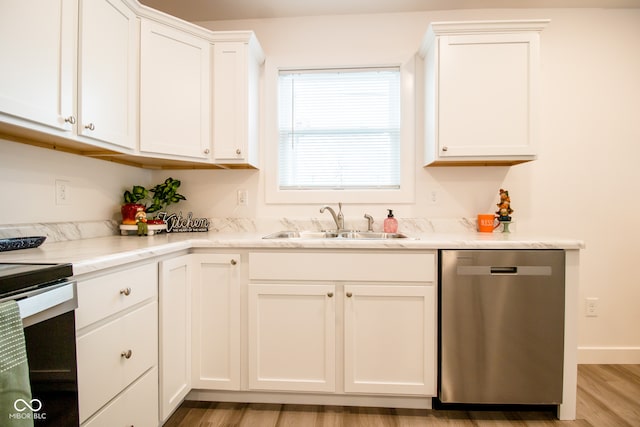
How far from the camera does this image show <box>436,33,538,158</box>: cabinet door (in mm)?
1908

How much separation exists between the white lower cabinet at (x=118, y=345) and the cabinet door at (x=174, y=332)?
4cm

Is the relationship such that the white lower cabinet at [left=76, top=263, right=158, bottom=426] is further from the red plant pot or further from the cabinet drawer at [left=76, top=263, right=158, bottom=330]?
the red plant pot

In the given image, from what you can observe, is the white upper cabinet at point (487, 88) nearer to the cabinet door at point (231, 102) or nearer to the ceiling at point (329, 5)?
the ceiling at point (329, 5)

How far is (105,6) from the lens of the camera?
1514mm

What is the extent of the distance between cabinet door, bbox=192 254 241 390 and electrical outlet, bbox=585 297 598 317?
2385 millimetres

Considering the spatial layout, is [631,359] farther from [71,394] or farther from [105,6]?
[105,6]

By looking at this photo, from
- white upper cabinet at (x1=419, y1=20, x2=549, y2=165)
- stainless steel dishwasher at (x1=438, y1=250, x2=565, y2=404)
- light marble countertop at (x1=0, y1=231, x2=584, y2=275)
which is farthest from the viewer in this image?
white upper cabinet at (x1=419, y1=20, x2=549, y2=165)

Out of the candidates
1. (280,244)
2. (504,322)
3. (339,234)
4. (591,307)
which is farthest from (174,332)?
(591,307)

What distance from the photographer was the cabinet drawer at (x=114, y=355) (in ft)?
3.37

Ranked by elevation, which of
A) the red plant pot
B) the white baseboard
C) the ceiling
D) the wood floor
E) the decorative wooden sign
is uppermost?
the ceiling

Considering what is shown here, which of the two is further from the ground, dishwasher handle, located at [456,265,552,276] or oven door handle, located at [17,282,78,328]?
oven door handle, located at [17,282,78,328]

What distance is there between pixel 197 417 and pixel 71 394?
3.12 ft

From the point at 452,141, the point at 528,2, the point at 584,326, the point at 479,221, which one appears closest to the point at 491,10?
the point at 528,2

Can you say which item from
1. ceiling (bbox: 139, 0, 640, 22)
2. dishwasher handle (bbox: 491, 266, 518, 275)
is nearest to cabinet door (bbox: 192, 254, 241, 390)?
dishwasher handle (bbox: 491, 266, 518, 275)
